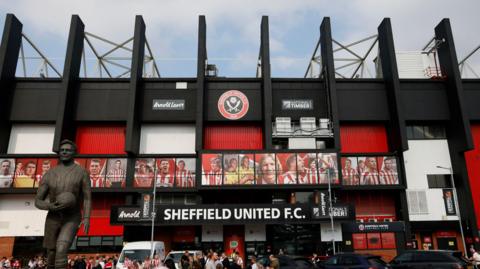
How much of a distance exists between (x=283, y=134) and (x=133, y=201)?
622 inches

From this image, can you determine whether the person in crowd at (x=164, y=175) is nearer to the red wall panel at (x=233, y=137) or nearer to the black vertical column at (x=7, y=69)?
the red wall panel at (x=233, y=137)

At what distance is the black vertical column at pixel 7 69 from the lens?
3572 cm

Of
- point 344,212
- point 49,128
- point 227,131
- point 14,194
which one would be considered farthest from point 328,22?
point 14,194

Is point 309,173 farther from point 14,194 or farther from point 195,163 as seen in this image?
point 14,194

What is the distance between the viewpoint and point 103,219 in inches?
1373

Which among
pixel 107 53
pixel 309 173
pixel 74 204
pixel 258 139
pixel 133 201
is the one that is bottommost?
pixel 74 204

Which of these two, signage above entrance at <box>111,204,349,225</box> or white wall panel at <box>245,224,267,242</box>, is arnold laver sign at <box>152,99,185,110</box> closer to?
signage above entrance at <box>111,204,349,225</box>

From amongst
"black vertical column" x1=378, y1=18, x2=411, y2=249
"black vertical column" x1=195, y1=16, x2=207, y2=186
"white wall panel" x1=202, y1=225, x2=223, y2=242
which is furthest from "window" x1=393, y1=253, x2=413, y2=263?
"black vertical column" x1=195, y1=16, x2=207, y2=186

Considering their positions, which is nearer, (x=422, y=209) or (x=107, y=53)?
(x=422, y=209)

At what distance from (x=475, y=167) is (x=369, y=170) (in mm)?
11215

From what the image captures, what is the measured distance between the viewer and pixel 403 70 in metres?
41.5

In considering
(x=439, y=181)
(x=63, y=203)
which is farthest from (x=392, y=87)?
(x=63, y=203)

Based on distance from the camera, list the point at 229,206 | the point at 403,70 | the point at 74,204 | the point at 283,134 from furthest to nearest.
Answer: the point at 403,70
the point at 283,134
the point at 229,206
the point at 74,204

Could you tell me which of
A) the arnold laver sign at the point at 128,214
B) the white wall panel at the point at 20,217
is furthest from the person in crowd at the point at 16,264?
the arnold laver sign at the point at 128,214
